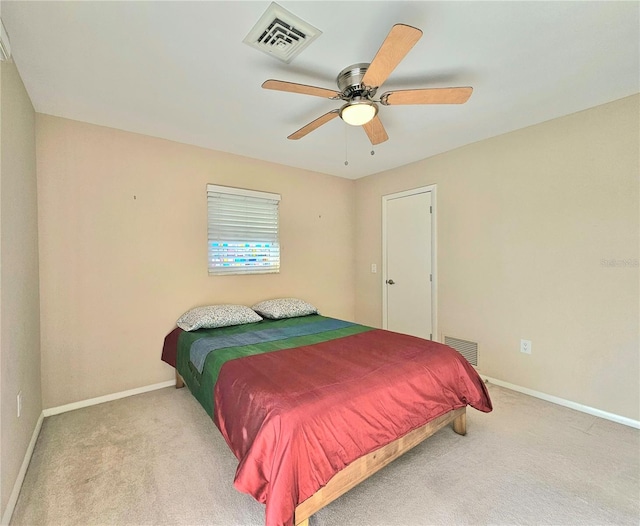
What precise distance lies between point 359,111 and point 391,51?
0.46m

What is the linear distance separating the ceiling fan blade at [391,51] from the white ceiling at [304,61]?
248mm

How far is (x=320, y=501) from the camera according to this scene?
4.61 feet

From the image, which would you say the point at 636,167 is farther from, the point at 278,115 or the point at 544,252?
the point at 278,115

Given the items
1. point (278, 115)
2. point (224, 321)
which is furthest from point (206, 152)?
point (224, 321)

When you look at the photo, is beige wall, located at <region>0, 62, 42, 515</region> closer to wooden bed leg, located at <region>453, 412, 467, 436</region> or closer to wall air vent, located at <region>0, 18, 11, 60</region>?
wall air vent, located at <region>0, 18, 11, 60</region>

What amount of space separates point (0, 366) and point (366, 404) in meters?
1.83

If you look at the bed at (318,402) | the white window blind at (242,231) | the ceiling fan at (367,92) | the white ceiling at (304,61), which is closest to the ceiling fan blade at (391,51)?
the ceiling fan at (367,92)

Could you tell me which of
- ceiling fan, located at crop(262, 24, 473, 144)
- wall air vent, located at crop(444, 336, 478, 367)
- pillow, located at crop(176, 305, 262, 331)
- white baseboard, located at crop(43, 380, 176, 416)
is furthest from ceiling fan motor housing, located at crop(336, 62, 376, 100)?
white baseboard, located at crop(43, 380, 176, 416)

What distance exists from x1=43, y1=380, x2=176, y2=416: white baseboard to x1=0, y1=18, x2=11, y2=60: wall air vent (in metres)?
2.51

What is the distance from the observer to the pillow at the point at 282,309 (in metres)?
3.30

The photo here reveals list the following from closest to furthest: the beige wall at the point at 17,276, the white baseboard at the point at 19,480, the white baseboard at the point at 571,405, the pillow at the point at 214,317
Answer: the white baseboard at the point at 19,480 → the beige wall at the point at 17,276 → the white baseboard at the point at 571,405 → the pillow at the point at 214,317

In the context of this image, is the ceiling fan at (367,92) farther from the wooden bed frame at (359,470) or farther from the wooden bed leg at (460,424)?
the wooden bed leg at (460,424)

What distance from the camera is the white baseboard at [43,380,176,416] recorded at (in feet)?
8.21

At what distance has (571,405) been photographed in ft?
8.41
